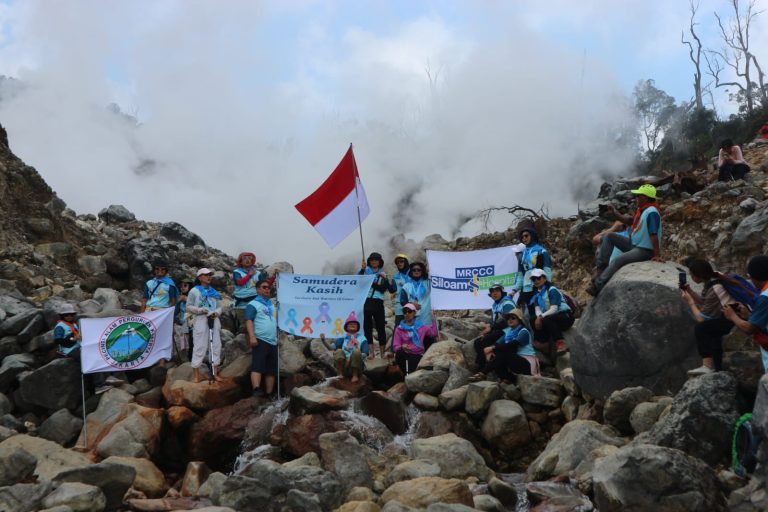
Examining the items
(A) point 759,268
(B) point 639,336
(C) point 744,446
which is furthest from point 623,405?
(A) point 759,268

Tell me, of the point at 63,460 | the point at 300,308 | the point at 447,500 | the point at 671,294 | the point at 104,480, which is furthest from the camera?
the point at 300,308

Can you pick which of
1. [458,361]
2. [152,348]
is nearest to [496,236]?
[458,361]

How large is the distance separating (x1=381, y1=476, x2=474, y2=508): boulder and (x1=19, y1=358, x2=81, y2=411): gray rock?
620 cm

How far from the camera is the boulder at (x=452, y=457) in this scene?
326 inches

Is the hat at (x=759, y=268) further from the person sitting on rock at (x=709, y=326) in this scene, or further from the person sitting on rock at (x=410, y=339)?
the person sitting on rock at (x=410, y=339)

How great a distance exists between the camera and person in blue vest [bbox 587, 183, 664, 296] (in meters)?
9.02

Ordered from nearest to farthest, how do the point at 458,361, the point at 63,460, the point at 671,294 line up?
1. the point at 671,294
2. the point at 63,460
3. the point at 458,361

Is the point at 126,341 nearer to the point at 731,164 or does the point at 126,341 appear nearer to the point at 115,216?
the point at 731,164

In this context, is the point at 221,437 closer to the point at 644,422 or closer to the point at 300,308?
the point at 300,308

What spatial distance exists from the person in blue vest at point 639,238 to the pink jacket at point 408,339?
299cm

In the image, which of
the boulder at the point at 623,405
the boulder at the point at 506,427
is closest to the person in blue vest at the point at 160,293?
the boulder at the point at 506,427

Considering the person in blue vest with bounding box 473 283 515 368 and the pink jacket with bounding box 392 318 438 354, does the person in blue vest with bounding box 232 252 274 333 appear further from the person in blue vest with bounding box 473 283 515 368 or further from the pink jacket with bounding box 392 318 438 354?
the person in blue vest with bounding box 473 283 515 368

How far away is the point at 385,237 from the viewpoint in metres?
30.1

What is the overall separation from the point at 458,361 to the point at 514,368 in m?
0.92
